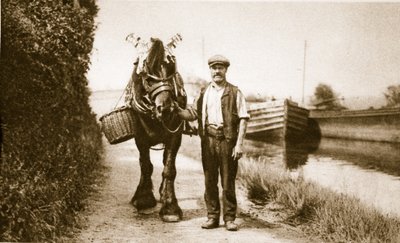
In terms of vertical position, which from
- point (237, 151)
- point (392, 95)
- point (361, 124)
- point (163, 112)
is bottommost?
point (237, 151)

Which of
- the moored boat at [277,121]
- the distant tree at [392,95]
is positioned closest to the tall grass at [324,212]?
the distant tree at [392,95]

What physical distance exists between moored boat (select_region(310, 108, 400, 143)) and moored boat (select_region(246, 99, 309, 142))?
2.10ft

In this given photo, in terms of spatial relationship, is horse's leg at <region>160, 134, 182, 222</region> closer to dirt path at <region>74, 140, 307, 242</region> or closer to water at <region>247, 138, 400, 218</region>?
dirt path at <region>74, 140, 307, 242</region>

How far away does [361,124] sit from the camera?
1205 centimetres

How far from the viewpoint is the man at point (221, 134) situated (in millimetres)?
4844

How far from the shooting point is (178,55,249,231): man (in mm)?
4844

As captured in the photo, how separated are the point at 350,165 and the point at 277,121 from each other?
4.24 metres

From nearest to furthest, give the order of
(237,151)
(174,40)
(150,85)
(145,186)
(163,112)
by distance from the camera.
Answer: (237,151)
(163,112)
(150,85)
(174,40)
(145,186)

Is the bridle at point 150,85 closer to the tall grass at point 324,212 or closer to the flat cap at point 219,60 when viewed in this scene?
the flat cap at point 219,60

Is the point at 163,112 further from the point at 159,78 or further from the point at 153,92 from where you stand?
the point at 159,78

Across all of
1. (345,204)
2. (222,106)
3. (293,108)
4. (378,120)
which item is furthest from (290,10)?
(293,108)

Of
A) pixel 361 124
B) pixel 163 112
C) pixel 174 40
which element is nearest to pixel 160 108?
pixel 163 112

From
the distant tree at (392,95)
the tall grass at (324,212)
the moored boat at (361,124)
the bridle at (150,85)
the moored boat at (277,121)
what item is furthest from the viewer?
the moored boat at (277,121)

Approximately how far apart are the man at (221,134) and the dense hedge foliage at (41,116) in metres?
1.53
